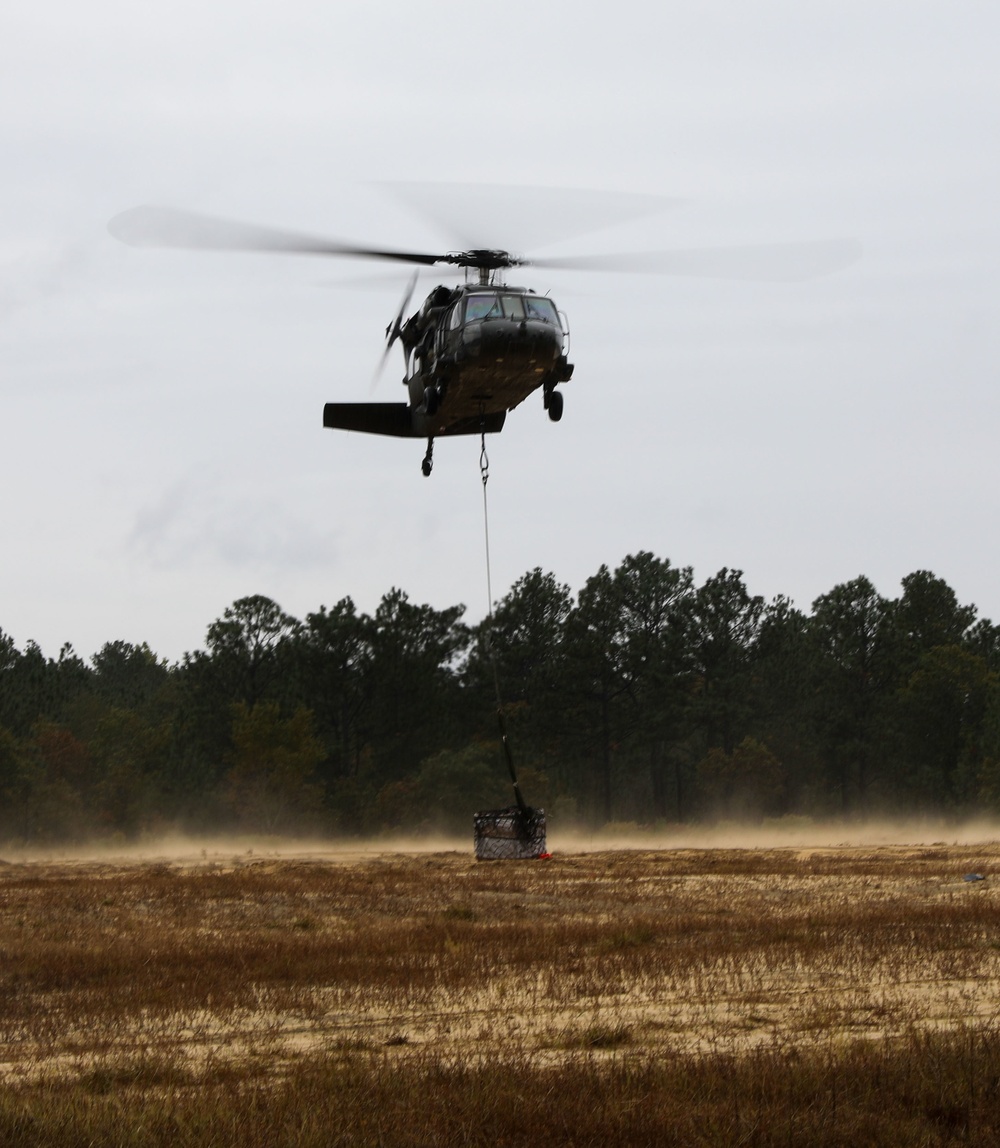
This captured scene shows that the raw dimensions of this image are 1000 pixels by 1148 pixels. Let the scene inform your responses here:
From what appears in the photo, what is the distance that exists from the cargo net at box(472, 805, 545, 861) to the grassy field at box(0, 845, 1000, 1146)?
550 cm

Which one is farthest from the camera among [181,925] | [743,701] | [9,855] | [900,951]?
[743,701]

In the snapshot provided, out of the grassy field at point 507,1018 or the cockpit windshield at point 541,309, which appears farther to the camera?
the cockpit windshield at point 541,309

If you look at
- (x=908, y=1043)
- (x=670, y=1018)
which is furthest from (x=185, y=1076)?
(x=908, y=1043)

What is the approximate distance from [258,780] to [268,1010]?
54563 mm

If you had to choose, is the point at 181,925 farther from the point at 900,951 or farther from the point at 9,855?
the point at 9,855

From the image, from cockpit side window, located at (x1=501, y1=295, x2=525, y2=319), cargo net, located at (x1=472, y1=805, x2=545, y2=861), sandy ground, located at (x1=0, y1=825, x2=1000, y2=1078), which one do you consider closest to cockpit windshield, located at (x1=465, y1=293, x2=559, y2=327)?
cockpit side window, located at (x1=501, y1=295, x2=525, y2=319)

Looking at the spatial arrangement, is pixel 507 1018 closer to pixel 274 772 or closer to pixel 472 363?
pixel 472 363

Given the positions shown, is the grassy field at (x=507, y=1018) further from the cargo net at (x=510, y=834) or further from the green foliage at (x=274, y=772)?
the green foliage at (x=274, y=772)

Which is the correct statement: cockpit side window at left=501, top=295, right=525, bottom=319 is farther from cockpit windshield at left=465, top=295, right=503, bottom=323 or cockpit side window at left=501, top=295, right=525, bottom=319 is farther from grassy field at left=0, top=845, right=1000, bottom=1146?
grassy field at left=0, top=845, right=1000, bottom=1146

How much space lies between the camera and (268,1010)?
46.4 ft

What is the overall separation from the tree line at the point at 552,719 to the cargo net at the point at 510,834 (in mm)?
31490

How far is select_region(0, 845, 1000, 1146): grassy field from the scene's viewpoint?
364 inches

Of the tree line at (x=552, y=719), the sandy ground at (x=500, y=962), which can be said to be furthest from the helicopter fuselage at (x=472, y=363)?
the tree line at (x=552, y=719)

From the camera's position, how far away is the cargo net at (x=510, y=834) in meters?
32.6
